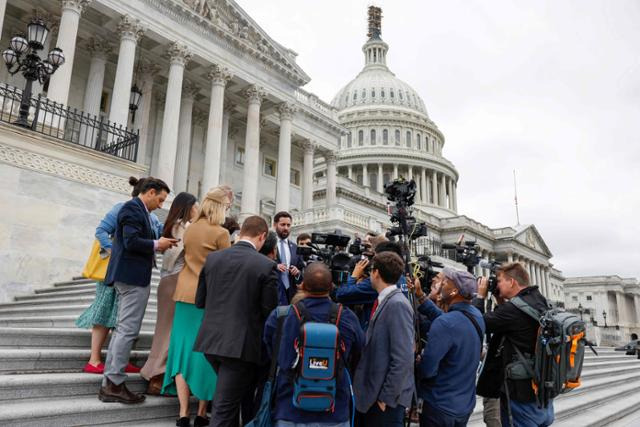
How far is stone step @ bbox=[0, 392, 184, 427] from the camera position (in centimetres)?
382

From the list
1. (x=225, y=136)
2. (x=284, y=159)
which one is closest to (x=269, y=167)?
(x=225, y=136)

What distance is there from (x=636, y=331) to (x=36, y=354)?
122 meters

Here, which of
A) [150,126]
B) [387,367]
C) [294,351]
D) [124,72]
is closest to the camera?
[294,351]

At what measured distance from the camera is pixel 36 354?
470cm

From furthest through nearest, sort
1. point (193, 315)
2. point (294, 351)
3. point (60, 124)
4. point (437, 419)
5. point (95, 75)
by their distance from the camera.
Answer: point (95, 75)
point (60, 124)
point (193, 315)
point (437, 419)
point (294, 351)

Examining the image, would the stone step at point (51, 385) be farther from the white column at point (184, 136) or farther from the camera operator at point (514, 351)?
the white column at point (184, 136)

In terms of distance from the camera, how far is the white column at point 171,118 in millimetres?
20172

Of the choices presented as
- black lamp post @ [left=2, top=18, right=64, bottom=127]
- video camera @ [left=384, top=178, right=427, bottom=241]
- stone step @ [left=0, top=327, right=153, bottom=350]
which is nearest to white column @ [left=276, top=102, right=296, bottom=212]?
black lamp post @ [left=2, top=18, right=64, bottom=127]

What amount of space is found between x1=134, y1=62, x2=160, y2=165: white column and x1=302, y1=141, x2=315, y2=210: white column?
10792mm

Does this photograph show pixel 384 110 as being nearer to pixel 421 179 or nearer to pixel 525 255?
pixel 421 179

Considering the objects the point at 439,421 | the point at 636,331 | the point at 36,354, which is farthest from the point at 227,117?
the point at 636,331

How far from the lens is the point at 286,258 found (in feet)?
20.6

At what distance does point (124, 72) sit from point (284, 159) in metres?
10.2

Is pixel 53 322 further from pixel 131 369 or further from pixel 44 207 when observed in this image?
pixel 44 207
